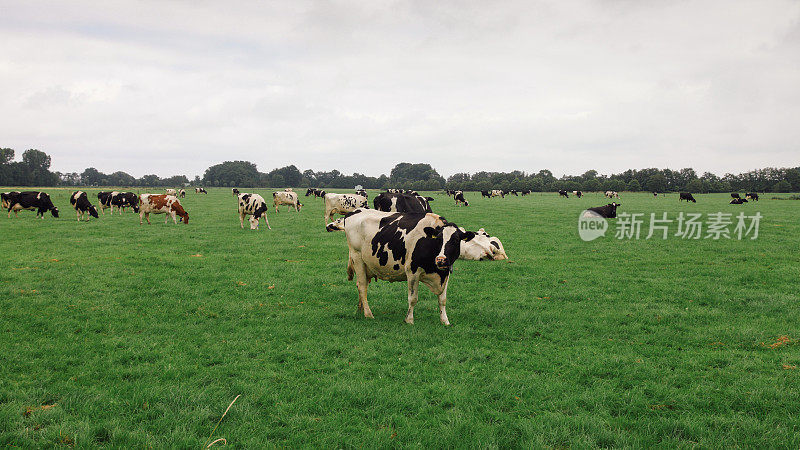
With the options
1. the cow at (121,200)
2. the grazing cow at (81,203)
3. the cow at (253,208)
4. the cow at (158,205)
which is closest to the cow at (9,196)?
the grazing cow at (81,203)

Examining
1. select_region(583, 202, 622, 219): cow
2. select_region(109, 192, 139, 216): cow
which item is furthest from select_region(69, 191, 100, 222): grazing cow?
select_region(583, 202, 622, 219): cow

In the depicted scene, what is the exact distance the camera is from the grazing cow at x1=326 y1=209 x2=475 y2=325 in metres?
8.32

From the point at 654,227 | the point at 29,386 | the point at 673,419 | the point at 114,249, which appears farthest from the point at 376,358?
the point at 654,227

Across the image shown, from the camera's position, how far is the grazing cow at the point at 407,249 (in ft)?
27.3

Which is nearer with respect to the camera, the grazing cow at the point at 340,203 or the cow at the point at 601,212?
the grazing cow at the point at 340,203

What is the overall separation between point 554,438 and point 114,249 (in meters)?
18.2

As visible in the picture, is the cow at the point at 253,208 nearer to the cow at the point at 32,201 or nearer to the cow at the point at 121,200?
the cow at the point at 121,200

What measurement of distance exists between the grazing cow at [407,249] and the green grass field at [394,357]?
0.91 m

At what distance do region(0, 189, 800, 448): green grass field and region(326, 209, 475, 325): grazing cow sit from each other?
35.9 inches

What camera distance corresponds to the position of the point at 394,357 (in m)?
6.99

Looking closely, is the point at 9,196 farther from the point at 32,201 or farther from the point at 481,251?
the point at 481,251

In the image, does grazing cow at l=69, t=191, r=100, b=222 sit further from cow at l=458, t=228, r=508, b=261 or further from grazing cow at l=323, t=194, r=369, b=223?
cow at l=458, t=228, r=508, b=261

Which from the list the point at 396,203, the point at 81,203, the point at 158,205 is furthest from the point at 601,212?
the point at 81,203

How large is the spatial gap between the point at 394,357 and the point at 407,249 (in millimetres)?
2329
